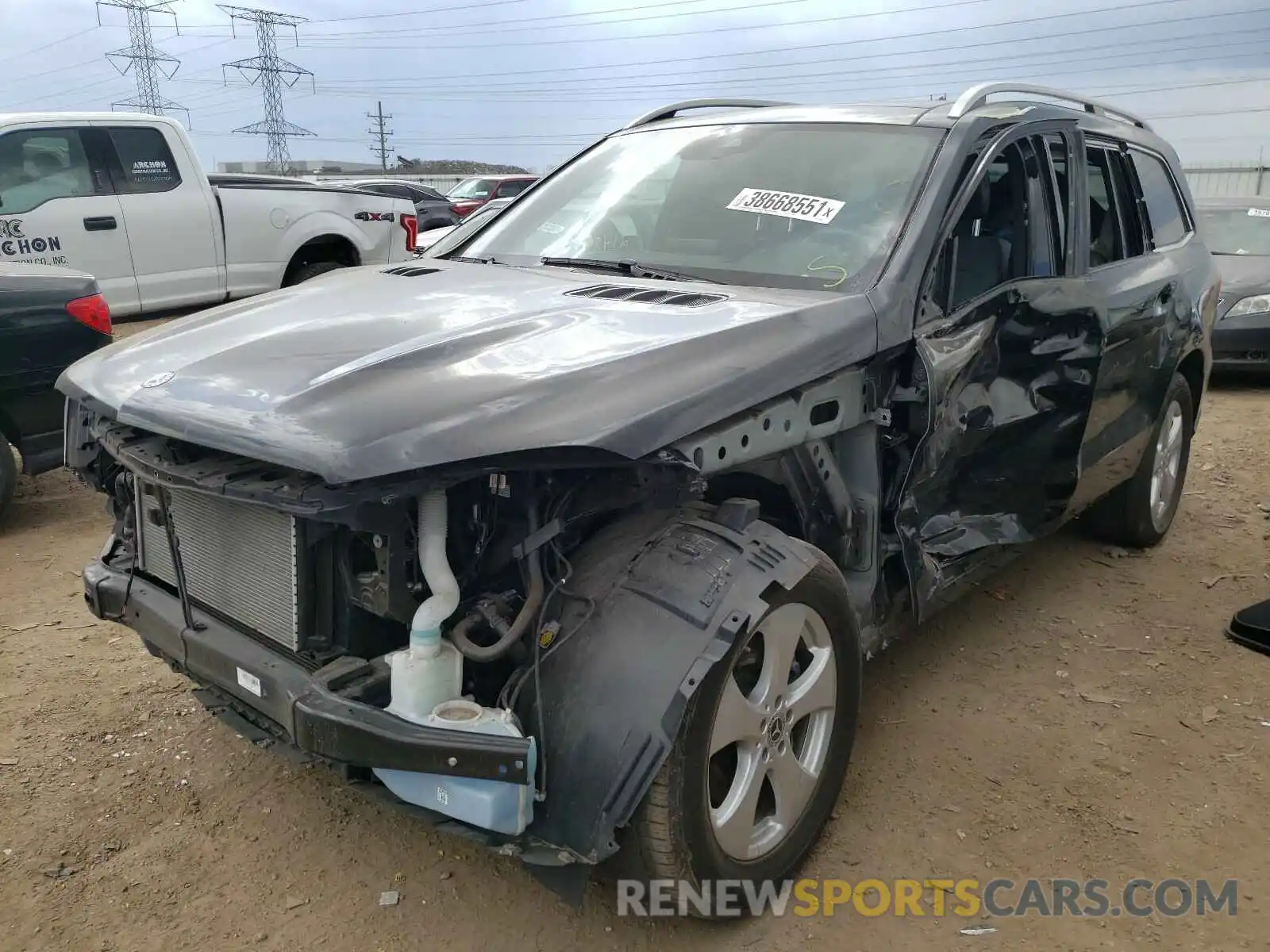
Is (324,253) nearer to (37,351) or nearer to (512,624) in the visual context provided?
(37,351)

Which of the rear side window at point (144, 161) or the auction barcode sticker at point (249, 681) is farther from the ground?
the rear side window at point (144, 161)

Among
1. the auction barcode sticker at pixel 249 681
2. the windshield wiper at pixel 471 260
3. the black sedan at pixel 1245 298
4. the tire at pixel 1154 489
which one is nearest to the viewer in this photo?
the auction barcode sticker at pixel 249 681

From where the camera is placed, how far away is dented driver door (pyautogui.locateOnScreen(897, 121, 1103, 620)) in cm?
304

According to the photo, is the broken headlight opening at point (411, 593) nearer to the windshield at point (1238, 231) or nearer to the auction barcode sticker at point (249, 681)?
the auction barcode sticker at point (249, 681)

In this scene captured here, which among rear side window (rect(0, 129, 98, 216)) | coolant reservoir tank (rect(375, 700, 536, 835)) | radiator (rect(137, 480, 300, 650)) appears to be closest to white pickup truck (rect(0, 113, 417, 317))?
rear side window (rect(0, 129, 98, 216))

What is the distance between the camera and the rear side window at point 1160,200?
14.9 ft

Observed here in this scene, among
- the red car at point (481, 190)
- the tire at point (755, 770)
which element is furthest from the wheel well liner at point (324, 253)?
the red car at point (481, 190)

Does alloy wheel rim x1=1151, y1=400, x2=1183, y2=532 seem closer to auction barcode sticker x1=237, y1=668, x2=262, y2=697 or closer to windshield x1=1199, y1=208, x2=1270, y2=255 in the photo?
auction barcode sticker x1=237, y1=668, x2=262, y2=697

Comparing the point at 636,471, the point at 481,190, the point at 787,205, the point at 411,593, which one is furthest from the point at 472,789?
the point at 481,190

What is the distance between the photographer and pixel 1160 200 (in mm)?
4715

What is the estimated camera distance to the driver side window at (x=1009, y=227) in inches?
129

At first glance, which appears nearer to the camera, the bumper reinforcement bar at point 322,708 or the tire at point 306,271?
the bumper reinforcement bar at point 322,708

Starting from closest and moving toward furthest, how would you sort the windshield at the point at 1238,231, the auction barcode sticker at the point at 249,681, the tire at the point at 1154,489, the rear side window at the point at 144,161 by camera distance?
the auction barcode sticker at the point at 249,681 → the tire at the point at 1154,489 → the rear side window at the point at 144,161 → the windshield at the point at 1238,231

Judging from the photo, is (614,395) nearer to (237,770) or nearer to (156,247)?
(237,770)
